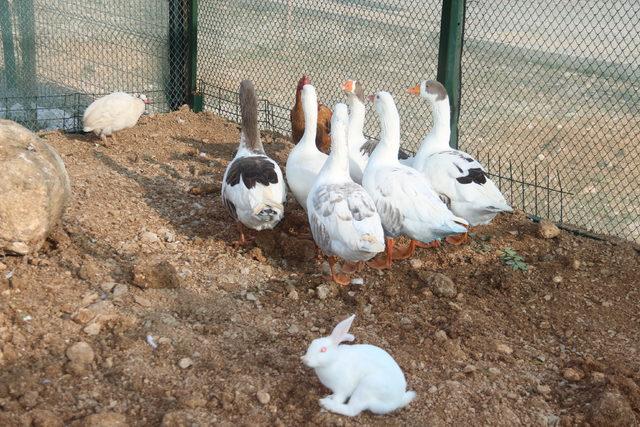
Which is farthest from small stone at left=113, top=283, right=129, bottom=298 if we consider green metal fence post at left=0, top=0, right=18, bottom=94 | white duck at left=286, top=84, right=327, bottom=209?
green metal fence post at left=0, top=0, right=18, bottom=94

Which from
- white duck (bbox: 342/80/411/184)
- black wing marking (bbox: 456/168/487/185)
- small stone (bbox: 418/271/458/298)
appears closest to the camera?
small stone (bbox: 418/271/458/298)

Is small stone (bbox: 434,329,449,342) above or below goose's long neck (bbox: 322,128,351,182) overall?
below

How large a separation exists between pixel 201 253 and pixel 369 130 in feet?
11.1

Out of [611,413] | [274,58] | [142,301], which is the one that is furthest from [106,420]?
[274,58]

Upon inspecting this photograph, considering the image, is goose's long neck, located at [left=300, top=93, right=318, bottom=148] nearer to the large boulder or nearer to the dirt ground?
the dirt ground

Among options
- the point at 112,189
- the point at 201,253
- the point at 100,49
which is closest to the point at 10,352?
the point at 201,253

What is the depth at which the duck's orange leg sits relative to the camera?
17.7 feet

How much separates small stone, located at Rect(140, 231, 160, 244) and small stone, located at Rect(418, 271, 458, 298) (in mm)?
1982

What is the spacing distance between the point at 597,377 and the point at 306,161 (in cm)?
283

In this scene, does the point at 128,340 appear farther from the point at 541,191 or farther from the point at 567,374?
the point at 541,191

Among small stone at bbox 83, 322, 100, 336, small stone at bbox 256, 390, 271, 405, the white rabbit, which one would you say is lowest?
small stone at bbox 83, 322, 100, 336

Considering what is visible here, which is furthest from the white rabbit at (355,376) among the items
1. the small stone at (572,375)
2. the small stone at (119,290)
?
the small stone at (119,290)

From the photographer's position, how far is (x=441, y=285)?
5109 millimetres

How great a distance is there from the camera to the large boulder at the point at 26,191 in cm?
460
